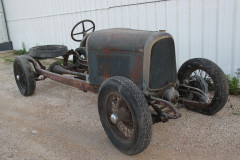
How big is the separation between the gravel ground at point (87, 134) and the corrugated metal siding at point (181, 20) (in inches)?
42.1

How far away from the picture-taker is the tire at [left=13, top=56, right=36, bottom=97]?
4980mm

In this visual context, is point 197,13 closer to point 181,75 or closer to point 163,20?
point 163,20

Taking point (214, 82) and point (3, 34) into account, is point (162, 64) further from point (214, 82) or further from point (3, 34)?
point (3, 34)

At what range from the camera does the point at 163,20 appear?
5.59 meters

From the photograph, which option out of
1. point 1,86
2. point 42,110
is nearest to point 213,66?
point 42,110

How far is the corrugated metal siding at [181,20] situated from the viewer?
464 cm

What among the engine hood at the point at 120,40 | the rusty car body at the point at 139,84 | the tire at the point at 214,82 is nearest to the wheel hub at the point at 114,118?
the rusty car body at the point at 139,84

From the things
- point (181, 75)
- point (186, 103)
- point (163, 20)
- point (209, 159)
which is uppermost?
point (163, 20)

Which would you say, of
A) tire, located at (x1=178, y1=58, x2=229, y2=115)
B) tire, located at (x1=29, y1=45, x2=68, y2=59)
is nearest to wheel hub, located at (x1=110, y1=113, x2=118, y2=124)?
tire, located at (x1=178, y1=58, x2=229, y2=115)

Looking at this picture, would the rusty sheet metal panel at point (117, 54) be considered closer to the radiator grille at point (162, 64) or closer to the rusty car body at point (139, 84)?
the rusty car body at point (139, 84)

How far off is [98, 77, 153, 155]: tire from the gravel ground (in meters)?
0.20

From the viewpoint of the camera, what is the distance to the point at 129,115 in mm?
2959

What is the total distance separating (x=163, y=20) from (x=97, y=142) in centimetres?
340

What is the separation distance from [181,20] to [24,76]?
137 inches
